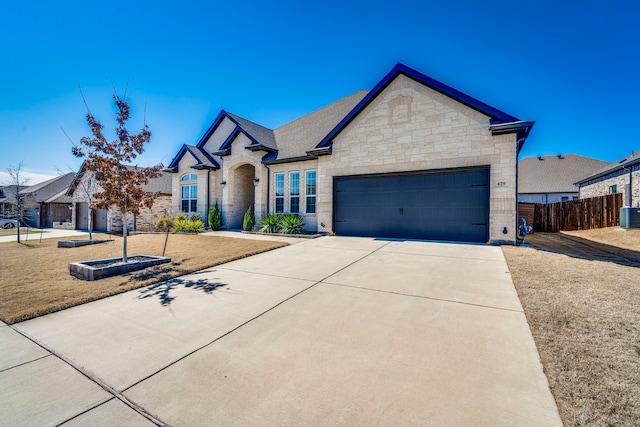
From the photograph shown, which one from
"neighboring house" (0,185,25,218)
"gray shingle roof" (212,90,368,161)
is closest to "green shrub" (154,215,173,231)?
"gray shingle roof" (212,90,368,161)

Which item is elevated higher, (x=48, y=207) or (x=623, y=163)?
(x=623, y=163)

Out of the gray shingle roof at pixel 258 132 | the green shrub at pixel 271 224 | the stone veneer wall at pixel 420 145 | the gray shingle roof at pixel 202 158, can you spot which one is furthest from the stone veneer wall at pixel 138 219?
the stone veneer wall at pixel 420 145

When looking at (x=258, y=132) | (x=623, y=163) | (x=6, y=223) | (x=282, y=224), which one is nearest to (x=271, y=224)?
(x=282, y=224)

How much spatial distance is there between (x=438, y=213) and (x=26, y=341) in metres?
11.8

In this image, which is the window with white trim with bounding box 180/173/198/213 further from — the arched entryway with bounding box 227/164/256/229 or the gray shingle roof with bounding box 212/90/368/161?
the arched entryway with bounding box 227/164/256/229

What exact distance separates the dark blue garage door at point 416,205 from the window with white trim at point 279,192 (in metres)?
3.64

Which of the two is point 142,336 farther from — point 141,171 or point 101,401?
point 141,171

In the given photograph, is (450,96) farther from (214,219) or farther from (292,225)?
(214,219)

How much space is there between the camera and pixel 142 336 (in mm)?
3486

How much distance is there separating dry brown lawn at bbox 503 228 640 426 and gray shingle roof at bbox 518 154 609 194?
28388 mm

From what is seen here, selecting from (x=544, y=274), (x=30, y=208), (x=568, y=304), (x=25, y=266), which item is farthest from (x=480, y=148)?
(x=30, y=208)

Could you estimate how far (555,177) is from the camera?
30.1m

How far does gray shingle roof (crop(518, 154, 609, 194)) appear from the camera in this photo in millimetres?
28922

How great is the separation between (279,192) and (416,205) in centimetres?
784
